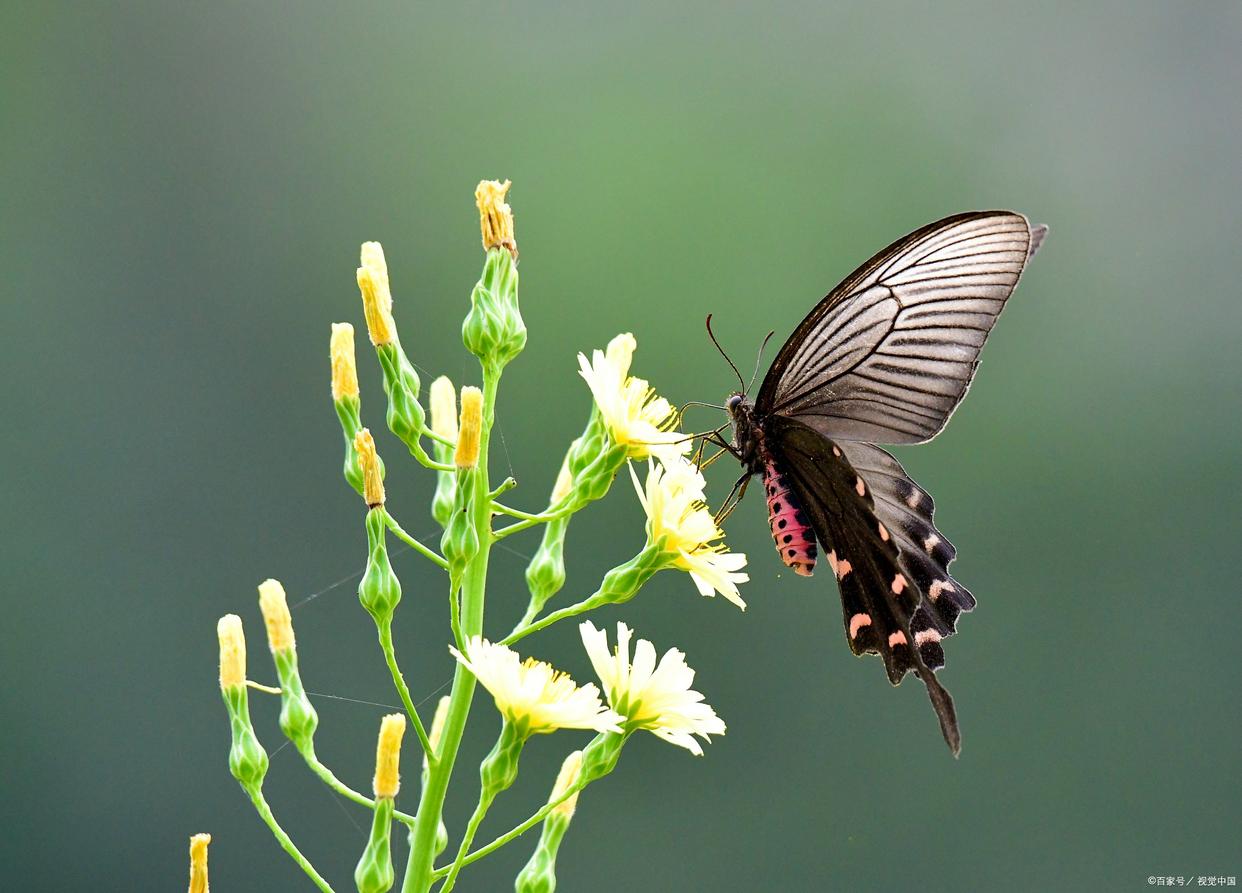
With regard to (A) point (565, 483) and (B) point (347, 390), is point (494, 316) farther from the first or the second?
(A) point (565, 483)

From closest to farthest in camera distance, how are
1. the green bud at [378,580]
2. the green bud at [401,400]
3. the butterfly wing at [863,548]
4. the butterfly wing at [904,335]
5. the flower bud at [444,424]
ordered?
the green bud at [378,580] → the green bud at [401,400] → the flower bud at [444,424] → the butterfly wing at [904,335] → the butterfly wing at [863,548]

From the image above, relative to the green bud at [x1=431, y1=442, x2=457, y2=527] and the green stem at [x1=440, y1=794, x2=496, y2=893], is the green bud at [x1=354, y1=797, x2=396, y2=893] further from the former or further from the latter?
the green bud at [x1=431, y1=442, x2=457, y2=527]

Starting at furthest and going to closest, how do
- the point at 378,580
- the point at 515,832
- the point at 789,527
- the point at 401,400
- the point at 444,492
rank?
1. the point at 789,527
2. the point at 444,492
3. the point at 401,400
4. the point at 378,580
5. the point at 515,832

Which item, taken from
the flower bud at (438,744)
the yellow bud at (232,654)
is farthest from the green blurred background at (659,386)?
the flower bud at (438,744)

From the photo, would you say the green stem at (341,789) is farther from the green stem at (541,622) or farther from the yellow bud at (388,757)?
the green stem at (541,622)

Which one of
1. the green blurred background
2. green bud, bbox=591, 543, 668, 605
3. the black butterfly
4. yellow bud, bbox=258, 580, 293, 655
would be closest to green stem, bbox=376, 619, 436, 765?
yellow bud, bbox=258, 580, 293, 655

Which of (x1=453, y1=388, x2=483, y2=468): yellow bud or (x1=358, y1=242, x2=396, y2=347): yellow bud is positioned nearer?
(x1=453, y1=388, x2=483, y2=468): yellow bud

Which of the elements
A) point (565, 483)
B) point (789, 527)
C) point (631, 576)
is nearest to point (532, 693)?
point (631, 576)
